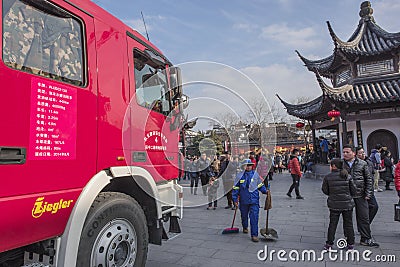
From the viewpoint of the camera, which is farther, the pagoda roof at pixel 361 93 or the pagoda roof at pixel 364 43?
the pagoda roof at pixel 364 43

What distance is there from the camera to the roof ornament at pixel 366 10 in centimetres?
1678

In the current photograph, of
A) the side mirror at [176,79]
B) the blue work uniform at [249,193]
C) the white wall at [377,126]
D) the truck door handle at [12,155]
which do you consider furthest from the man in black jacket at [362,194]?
the white wall at [377,126]

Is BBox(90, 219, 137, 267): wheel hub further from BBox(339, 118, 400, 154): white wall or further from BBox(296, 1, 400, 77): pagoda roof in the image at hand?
BBox(339, 118, 400, 154): white wall

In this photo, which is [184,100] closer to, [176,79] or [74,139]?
[176,79]

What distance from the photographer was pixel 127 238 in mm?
2904

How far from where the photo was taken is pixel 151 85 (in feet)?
12.3

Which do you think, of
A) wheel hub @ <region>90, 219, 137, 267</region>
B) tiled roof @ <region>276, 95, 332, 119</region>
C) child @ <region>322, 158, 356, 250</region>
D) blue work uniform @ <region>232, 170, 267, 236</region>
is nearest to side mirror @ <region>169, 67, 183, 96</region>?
wheel hub @ <region>90, 219, 137, 267</region>

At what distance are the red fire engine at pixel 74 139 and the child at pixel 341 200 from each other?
2.73 m

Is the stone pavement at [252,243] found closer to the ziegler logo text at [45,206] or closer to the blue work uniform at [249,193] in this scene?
the blue work uniform at [249,193]

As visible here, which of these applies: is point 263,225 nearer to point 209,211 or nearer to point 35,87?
point 209,211

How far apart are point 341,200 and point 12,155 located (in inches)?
173

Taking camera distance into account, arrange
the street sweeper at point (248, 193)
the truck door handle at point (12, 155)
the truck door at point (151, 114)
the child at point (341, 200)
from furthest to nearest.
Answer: the street sweeper at point (248, 193) → the child at point (341, 200) → the truck door at point (151, 114) → the truck door handle at point (12, 155)

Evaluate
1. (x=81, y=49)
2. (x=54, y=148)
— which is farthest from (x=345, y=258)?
(x=81, y=49)

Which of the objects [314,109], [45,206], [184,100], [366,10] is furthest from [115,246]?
[366,10]
